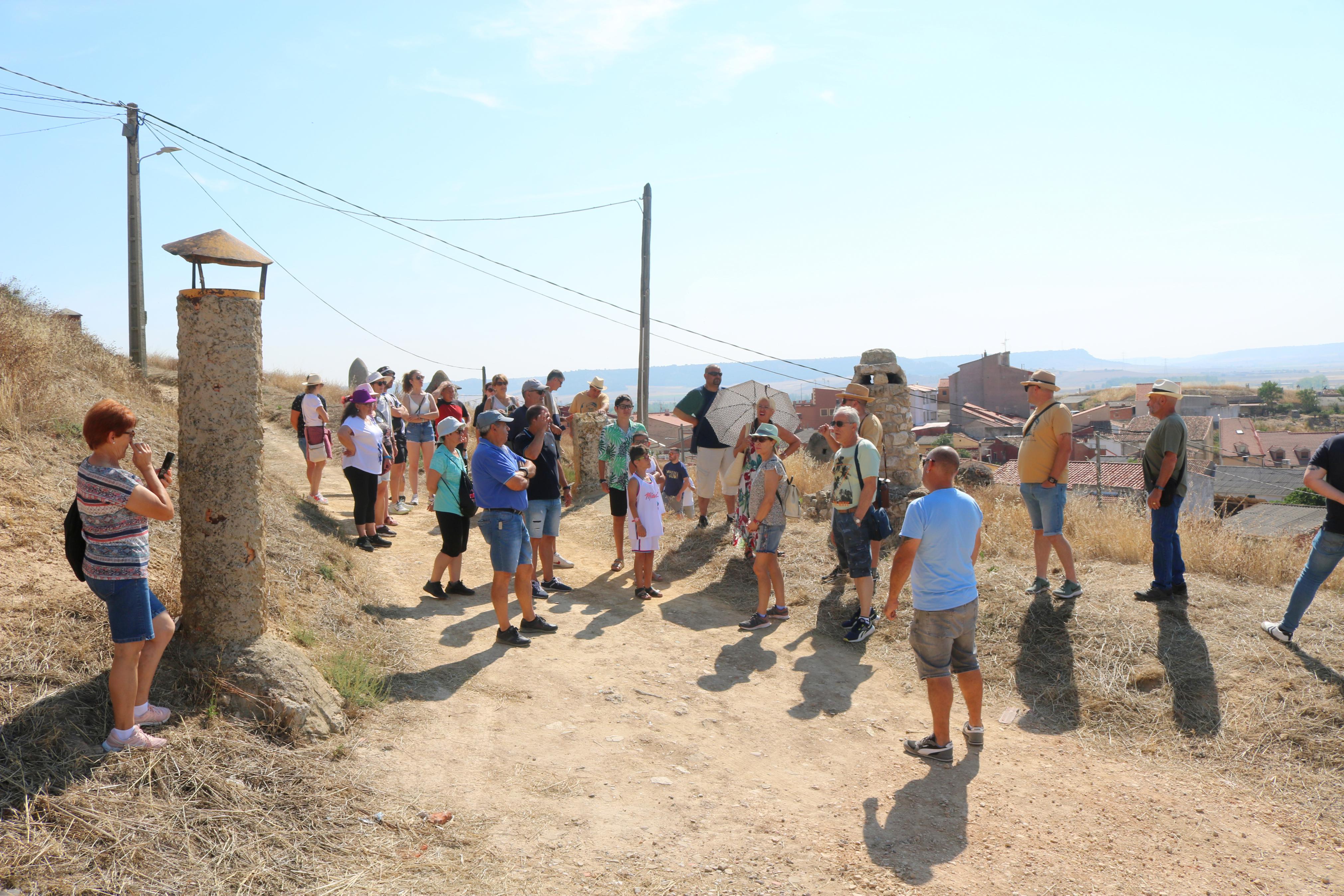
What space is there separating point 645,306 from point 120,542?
12.7 metres

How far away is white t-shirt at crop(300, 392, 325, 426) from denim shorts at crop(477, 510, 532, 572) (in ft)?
14.4

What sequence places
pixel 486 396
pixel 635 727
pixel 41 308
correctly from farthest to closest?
pixel 41 308
pixel 486 396
pixel 635 727

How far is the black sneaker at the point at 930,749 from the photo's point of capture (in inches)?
189

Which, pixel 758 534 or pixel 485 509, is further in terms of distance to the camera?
pixel 758 534

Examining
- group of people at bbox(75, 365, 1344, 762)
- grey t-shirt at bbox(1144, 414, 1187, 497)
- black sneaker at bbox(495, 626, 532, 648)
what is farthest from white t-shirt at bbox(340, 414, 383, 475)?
grey t-shirt at bbox(1144, 414, 1187, 497)

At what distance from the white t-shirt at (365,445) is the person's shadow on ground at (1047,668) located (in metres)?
6.21

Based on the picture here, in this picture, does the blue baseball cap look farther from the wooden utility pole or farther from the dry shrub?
the wooden utility pole

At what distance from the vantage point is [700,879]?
11.8 ft

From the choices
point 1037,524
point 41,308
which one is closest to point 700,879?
point 1037,524

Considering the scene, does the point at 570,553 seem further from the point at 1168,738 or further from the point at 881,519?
the point at 1168,738

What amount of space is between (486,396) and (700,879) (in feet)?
28.6

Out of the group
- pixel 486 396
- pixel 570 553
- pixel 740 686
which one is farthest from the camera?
pixel 486 396

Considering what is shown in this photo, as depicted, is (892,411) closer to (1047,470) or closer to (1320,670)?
(1047,470)

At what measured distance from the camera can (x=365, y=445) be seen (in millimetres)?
7773
